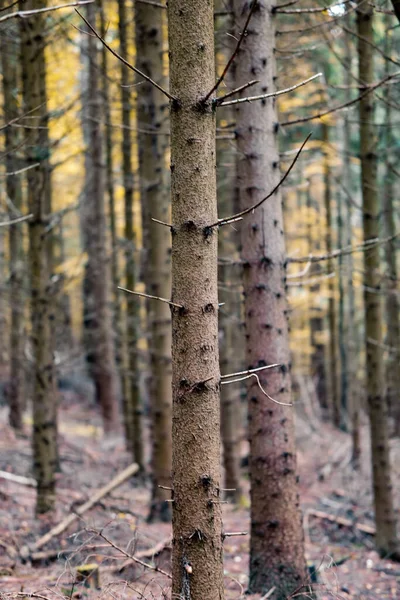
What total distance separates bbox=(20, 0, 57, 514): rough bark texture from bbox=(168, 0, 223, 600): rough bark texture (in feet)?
14.1

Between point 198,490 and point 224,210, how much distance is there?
9.26 m

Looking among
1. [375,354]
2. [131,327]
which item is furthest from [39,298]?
[131,327]

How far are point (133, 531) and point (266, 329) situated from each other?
3275 mm

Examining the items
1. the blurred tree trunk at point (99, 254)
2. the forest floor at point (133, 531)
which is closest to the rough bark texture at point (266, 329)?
the forest floor at point (133, 531)

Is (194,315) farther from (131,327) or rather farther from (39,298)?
(131,327)

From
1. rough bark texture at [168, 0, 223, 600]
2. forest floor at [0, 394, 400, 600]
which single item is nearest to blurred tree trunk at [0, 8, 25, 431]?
forest floor at [0, 394, 400, 600]

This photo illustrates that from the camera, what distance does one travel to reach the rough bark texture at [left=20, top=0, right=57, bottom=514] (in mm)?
6887

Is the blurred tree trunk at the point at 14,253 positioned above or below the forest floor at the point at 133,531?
above

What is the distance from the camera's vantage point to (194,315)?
2906mm

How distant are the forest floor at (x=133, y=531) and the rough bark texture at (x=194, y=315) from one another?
0.34 m

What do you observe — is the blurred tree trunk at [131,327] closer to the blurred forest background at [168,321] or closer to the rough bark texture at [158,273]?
the blurred forest background at [168,321]

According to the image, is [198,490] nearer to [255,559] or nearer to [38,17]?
[255,559]

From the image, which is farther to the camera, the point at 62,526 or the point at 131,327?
the point at 131,327

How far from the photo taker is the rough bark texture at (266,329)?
4512mm
